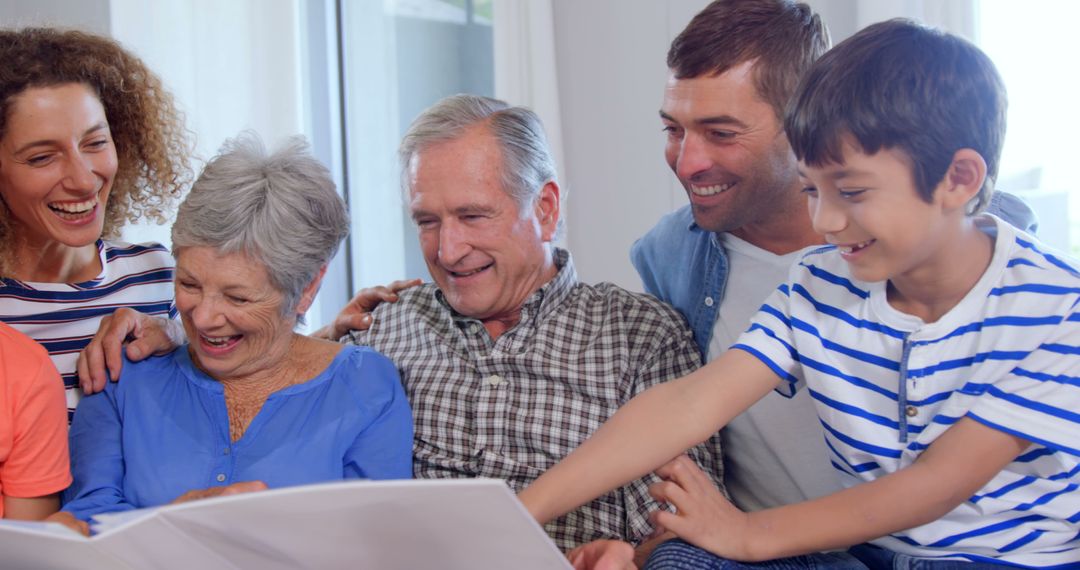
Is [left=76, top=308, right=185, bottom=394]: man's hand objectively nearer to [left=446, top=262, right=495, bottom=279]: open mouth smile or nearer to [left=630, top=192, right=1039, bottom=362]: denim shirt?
[left=446, top=262, right=495, bottom=279]: open mouth smile

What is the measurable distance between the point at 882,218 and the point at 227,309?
0.97m

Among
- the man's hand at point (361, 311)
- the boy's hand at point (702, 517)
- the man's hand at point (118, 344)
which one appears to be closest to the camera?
the boy's hand at point (702, 517)

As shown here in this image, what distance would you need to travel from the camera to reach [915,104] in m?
1.21

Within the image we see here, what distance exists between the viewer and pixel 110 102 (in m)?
1.96

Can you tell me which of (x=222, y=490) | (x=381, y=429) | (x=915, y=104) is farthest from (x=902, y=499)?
(x=222, y=490)

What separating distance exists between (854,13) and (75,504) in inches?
80.2

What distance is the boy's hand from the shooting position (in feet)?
4.28

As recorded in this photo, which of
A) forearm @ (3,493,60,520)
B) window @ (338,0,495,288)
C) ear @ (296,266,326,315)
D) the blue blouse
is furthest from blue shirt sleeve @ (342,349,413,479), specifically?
window @ (338,0,495,288)

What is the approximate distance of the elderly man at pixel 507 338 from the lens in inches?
68.6

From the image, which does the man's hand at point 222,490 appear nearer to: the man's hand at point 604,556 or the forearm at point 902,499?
the man's hand at point 604,556

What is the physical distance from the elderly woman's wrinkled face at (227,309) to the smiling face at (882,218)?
86cm

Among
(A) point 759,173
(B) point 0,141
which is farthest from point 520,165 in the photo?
(B) point 0,141

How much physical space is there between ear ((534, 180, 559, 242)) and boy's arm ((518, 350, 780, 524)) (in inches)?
22.0

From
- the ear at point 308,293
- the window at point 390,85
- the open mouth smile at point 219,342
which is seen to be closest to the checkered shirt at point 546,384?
the ear at point 308,293
